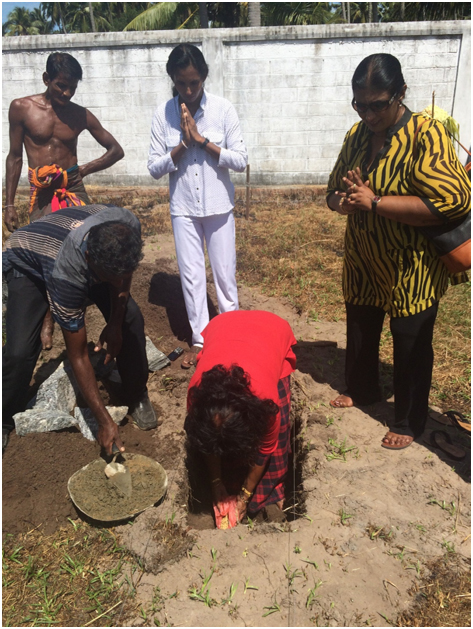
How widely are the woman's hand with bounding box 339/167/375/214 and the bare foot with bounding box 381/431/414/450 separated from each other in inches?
53.7

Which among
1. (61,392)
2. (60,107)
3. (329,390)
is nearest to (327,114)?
(60,107)

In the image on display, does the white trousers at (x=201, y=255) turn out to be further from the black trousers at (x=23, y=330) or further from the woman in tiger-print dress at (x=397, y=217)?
the woman in tiger-print dress at (x=397, y=217)

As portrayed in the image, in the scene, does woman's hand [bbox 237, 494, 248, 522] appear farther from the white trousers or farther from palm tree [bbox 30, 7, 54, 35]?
palm tree [bbox 30, 7, 54, 35]

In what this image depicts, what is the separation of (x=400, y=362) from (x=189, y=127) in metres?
2.21

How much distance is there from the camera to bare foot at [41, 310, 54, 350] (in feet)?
13.5

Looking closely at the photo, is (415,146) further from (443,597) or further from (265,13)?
(265,13)

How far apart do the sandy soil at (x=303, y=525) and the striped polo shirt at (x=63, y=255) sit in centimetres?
95

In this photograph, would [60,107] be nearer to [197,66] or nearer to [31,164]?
[31,164]

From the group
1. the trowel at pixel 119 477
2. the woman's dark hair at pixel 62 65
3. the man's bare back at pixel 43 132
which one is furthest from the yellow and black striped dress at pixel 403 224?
the man's bare back at pixel 43 132

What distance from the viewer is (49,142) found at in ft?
14.2

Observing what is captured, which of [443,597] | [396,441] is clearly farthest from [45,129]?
[443,597]

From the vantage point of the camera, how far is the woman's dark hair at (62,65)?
3986 millimetres

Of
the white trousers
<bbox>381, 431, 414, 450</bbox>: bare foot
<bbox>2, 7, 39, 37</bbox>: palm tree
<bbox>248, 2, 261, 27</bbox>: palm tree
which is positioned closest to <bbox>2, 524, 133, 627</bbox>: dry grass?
<bbox>381, 431, 414, 450</bbox>: bare foot

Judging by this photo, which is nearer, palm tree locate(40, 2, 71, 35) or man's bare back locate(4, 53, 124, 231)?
man's bare back locate(4, 53, 124, 231)
